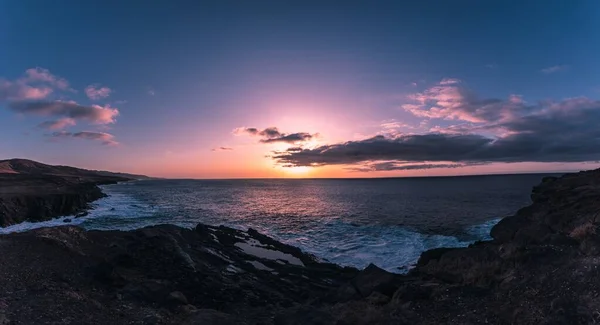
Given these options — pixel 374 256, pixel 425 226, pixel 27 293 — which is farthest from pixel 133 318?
pixel 425 226

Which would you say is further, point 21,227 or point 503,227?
point 21,227

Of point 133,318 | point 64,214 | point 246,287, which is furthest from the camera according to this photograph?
point 64,214

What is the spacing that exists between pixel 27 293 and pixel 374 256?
85.3 ft

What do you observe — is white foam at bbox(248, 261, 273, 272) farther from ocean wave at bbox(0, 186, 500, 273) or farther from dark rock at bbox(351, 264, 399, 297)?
dark rock at bbox(351, 264, 399, 297)

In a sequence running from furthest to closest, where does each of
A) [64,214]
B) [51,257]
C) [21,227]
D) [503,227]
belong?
1. [64,214]
2. [21,227]
3. [503,227]
4. [51,257]

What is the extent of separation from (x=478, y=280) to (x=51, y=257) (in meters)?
25.9

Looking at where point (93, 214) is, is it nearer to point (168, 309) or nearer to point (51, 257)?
point (51, 257)

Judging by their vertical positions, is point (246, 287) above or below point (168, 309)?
below

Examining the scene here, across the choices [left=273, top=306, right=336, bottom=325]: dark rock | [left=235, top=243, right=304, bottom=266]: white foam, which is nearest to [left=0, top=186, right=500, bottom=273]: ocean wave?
[left=235, top=243, right=304, bottom=266]: white foam

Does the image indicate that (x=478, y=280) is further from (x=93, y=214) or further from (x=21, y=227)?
(x=93, y=214)

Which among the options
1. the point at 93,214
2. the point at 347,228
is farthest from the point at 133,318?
the point at 93,214

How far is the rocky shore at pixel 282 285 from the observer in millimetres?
12844

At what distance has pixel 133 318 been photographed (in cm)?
1392

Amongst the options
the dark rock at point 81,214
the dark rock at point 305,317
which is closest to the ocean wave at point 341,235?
the dark rock at point 81,214
